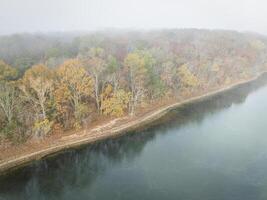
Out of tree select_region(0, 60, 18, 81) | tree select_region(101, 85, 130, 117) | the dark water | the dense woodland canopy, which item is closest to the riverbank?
the dark water

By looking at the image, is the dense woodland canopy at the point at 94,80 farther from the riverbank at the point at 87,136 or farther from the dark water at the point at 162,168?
the dark water at the point at 162,168

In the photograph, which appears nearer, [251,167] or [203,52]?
[251,167]


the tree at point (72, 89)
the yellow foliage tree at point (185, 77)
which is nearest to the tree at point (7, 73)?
the tree at point (72, 89)

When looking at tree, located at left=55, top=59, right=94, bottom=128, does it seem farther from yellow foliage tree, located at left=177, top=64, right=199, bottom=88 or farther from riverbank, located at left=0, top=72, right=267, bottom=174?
yellow foliage tree, located at left=177, top=64, right=199, bottom=88

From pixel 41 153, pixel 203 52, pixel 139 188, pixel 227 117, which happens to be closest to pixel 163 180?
pixel 139 188

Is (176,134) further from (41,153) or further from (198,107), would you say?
(41,153)
